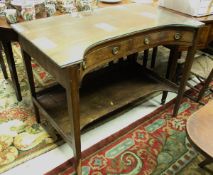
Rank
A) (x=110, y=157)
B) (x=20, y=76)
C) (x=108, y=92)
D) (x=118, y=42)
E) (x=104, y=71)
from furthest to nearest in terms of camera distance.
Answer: (x=20, y=76), (x=104, y=71), (x=108, y=92), (x=110, y=157), (x=118, y=42)

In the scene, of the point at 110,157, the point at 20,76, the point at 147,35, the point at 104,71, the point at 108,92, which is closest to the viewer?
the point at 147,35

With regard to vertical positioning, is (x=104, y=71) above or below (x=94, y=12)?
below

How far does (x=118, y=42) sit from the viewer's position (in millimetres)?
1182

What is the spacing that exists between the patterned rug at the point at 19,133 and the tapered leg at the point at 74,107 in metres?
0.32

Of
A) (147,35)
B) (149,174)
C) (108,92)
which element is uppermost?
(147,35)

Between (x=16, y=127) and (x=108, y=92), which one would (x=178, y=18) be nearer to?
(x=108, y=92)

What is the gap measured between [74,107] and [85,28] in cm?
44

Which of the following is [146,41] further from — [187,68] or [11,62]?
[11,62]

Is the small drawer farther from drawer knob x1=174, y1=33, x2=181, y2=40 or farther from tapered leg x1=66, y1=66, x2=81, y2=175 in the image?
tapered leg x1=66, y1=66, x2=81, y2=175

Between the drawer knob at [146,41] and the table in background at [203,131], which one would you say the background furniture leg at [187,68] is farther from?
the table in background at [203,131]

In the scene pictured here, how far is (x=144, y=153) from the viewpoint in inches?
58.7

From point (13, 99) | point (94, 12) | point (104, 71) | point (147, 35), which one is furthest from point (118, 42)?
point (13, 99)

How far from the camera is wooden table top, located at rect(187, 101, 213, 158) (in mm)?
828

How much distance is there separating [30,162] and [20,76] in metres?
1.04
